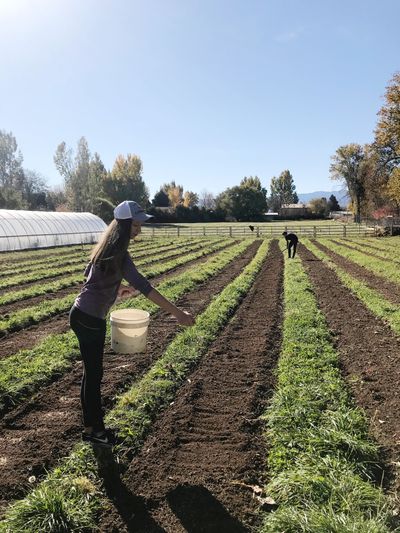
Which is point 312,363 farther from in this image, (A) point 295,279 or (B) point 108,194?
(B) point 108,194

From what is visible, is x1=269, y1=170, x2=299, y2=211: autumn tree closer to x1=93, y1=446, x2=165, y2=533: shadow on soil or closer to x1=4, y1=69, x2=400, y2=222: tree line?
x1=4, y1=69, x2=400, y2=222: tree line

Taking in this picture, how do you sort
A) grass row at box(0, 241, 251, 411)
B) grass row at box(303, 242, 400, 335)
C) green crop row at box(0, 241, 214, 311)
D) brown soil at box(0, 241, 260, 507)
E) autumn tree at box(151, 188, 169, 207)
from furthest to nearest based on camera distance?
autumn tree at box(151, 188, 169, 207) < green crop row at box(0, 241, 214, 311) < grass row at box(303, 242, 400, 335) < grass row at box(0, 241, 251, 411) < brown soil at box(0, 241, 260, 507)

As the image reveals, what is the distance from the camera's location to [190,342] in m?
7.64

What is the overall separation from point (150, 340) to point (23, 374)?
2441 millimetres

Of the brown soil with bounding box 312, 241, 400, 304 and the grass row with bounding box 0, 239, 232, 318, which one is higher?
the grass row with bounding box 0, 239, 232, 318

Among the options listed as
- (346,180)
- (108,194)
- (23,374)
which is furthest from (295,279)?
(346,180)

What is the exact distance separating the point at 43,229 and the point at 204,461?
31334mm

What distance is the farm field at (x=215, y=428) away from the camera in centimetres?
325

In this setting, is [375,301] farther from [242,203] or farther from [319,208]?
[319,208]

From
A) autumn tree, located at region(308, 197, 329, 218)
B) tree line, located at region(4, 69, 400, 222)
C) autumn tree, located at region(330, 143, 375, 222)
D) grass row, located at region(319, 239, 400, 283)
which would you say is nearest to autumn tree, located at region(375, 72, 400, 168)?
tree line, located at region(4, 69, 400, 222)

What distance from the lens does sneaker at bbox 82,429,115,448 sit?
4.04m

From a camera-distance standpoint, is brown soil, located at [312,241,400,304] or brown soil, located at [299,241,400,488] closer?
brown soil, located at [299,241,400,488]

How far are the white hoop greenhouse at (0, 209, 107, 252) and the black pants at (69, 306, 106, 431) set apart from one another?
2656 cm

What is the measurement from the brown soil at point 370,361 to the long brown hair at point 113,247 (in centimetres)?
298
